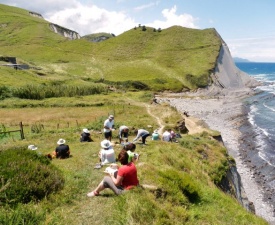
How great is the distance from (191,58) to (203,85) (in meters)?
28.3

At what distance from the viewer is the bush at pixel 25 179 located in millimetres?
9945

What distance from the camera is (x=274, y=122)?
203 ft

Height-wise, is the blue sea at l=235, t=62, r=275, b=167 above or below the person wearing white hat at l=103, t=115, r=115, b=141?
below

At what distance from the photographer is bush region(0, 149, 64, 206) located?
9945 millimetres

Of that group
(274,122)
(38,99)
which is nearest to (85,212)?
(38,99)

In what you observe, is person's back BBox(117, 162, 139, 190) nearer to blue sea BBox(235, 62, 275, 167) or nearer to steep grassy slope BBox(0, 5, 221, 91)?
blue sea BBox(235, 62, 275, 167)

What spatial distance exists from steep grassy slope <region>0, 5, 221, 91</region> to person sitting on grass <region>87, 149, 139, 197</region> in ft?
229

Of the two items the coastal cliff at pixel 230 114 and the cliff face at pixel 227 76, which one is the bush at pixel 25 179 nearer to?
the coastal cliff at pixel 230 114

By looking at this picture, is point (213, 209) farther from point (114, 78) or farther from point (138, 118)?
point (114, 78)

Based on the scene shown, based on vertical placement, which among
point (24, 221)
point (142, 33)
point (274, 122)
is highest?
point (142, 33)

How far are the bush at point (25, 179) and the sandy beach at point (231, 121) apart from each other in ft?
68.5

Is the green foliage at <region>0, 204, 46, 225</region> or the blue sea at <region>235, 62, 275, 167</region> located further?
the blue sea at <region>235, 62, 275, 167</region>

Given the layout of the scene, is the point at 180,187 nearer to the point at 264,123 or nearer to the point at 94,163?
the point at 94,163

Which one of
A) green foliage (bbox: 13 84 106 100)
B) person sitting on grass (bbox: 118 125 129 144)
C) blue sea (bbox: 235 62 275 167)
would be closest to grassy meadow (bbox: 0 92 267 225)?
person sitting on grass (bbox: 118 125 129 144)
